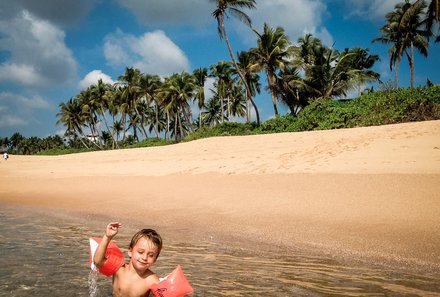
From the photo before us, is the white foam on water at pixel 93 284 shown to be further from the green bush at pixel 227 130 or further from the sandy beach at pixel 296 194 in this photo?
the green bush at pixel 227 130

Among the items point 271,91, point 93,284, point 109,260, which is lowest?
point 93,284

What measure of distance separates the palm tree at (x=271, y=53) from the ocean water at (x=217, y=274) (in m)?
29.7

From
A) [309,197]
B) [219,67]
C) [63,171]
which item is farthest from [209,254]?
[219,67]

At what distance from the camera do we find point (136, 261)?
312cm

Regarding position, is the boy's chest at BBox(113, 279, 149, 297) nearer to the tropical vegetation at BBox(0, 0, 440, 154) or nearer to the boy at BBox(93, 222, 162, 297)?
the boy at BBox(93, 222, 162, 297)

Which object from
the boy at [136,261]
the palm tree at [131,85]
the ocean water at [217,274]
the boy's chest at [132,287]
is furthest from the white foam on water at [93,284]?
the palm tree at [131,85]

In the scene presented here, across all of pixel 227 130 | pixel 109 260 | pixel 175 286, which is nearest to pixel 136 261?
pixel 109 260

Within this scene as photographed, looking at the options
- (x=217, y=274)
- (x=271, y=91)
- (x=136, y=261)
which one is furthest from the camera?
(x=271, y=91)

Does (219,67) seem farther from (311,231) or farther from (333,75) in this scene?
(311,231)

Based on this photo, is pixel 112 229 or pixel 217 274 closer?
pixel 112 229

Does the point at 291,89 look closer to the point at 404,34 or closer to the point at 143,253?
the point at 404,34

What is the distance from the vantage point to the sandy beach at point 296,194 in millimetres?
5605

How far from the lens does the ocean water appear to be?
3.61m

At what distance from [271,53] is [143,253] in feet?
107
